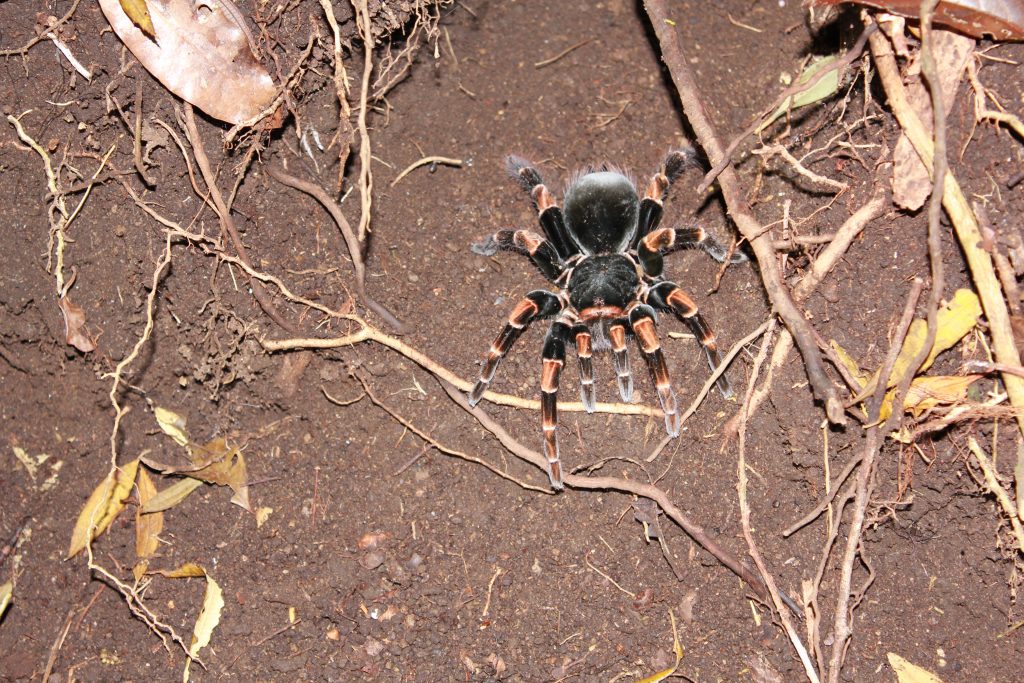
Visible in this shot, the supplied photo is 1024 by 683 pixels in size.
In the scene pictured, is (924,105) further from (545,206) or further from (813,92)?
(545,206)

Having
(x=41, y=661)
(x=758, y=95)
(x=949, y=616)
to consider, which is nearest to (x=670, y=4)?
(x=758, y=95)

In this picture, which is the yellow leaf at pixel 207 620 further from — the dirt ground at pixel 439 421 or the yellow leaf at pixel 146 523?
the yellow leaf at pixel 146 523

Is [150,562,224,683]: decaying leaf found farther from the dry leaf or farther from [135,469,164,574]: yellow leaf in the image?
the dry leaf

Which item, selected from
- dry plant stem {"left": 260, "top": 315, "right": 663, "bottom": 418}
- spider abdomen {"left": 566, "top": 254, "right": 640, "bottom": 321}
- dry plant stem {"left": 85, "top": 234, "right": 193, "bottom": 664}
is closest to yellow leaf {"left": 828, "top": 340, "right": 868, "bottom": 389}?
dry plant stem {"left": 260, "top": 315, "right": 663, "bottom": 418}

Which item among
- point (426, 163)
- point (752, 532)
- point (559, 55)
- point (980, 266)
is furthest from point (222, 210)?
point (980, 266)

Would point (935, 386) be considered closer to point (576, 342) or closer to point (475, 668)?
point (576, 342)

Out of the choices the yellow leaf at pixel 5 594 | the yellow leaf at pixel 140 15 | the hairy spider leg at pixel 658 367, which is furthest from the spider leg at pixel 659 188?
the yellow leaf at pixel 5 594
